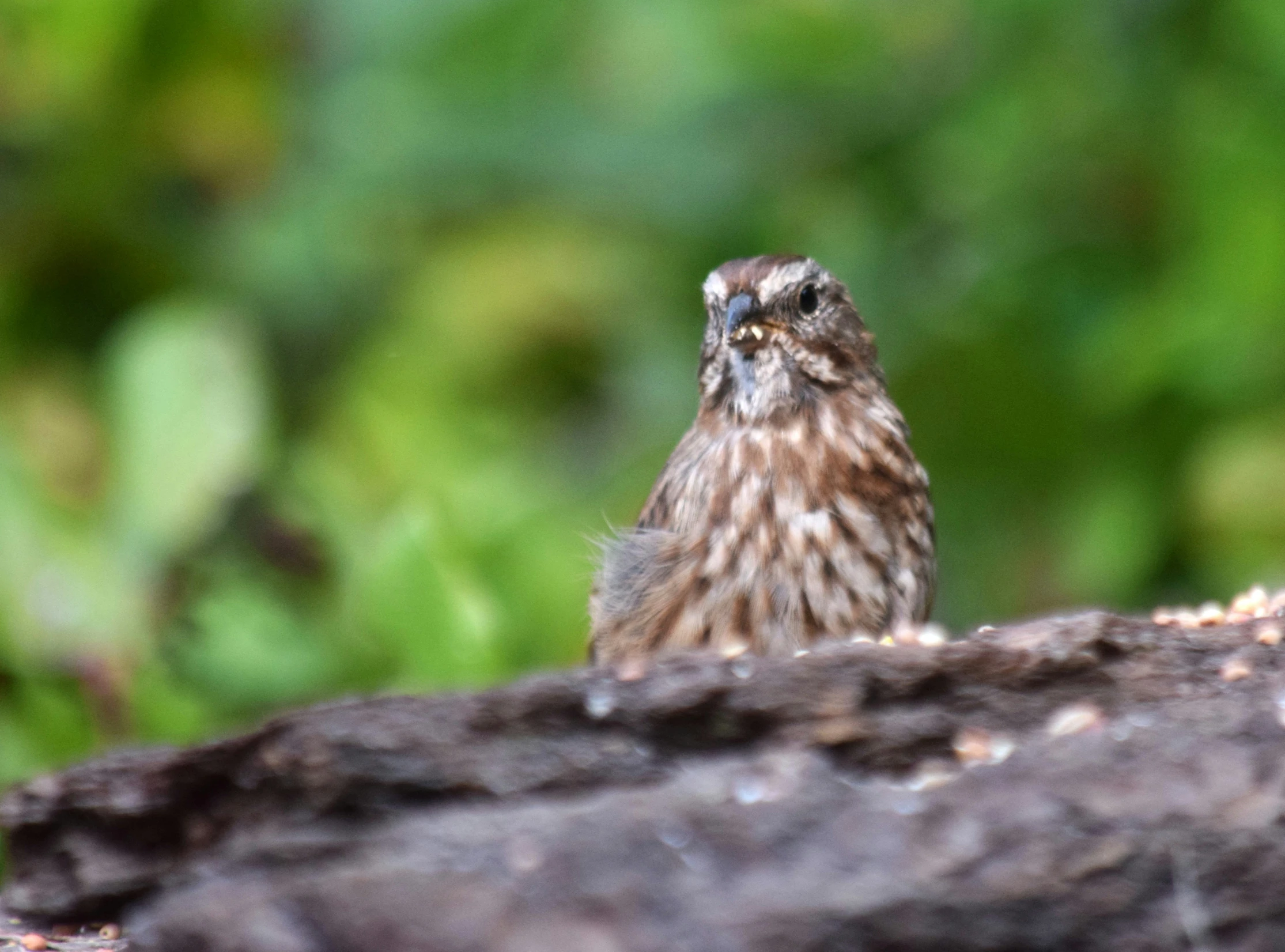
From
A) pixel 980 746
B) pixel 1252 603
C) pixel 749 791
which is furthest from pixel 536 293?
pixel 749 791

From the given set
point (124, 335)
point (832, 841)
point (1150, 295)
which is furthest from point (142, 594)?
point (1150, 295)

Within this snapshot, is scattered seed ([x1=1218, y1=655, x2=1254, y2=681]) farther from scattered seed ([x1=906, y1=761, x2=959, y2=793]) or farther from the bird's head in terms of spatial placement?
the bird's head

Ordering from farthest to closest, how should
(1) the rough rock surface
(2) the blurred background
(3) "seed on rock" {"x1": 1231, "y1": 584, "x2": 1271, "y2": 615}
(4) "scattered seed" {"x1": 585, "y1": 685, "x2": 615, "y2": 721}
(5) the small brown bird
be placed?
1. (2) the blurred background
2. (5) the small brown bird
3. (3) "seed on rock" {"x1": 1231, "y1": 584, "x2": 1271, "y2": 615}
4. (4) "scattered seed" {"x1": 585, "y1": 685, "x2": 615, "y2": 721}
5. (1) the rough rock surface

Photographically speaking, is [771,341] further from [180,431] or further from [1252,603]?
[180,431]

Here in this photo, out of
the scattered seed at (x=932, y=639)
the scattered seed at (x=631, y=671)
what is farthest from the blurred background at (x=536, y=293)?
the scattered seed at (x=631, y=671)

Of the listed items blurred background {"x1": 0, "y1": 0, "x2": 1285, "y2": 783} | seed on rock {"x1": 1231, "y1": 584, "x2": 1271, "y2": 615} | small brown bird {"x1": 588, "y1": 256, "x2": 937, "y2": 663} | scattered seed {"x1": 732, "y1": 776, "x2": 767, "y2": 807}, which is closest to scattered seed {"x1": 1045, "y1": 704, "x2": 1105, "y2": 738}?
scattered seed {"x1": 732, "y1": 776, "x2": 767, "y2": 807}

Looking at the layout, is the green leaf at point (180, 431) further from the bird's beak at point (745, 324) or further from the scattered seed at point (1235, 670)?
the scattered seed at point (1235, 670)
